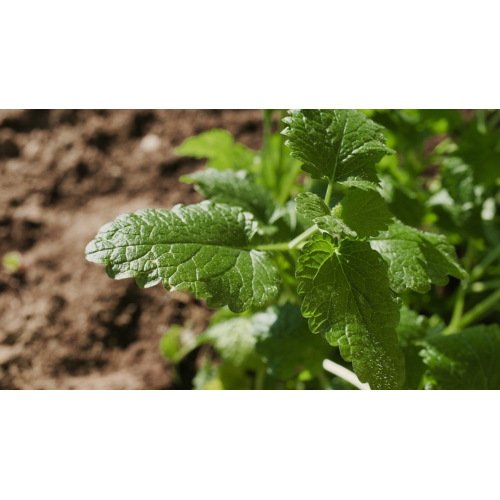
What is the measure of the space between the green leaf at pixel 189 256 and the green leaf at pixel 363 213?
7.3 inches

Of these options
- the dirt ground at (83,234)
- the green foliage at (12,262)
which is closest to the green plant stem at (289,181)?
the dirt ground at (83,234)

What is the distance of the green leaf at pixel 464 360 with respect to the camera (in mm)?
1156

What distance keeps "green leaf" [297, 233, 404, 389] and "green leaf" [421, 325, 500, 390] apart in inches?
12.2

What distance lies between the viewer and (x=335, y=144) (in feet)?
3.39

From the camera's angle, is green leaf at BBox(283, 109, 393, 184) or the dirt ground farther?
the dirt ground

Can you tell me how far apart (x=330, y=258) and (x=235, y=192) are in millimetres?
430

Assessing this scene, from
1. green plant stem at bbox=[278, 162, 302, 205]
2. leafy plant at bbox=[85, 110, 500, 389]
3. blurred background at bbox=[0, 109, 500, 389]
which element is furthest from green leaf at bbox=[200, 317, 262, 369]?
A: green plant stem at bbox=[278, 162, 302, 205]

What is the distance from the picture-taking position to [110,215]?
6.63ft

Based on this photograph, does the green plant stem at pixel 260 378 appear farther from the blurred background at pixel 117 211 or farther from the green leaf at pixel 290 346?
the green leaf at pixel 290 346

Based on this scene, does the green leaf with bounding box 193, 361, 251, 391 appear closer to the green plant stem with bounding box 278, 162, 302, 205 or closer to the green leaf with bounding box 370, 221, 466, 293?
the green plant stem with bounding box 278, 162, 302, 205

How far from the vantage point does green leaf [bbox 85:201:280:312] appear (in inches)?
34.4

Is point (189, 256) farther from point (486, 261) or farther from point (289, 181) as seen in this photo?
point (486, 261)

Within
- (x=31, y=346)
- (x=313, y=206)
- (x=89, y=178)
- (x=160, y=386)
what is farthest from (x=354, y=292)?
(x=89, y=178)

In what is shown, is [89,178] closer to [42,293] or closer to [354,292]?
[42,293]
